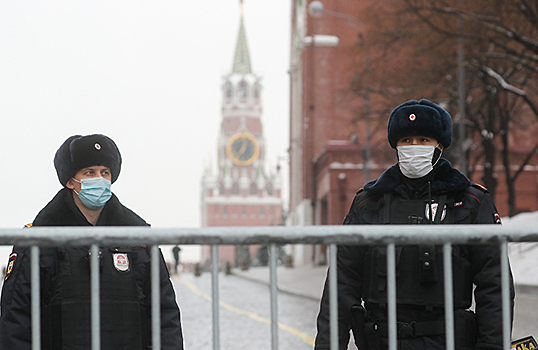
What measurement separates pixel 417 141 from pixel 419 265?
695 millimetres

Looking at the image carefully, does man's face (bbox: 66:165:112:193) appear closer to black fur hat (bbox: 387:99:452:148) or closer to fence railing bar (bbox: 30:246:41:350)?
fence railing bar (bbox: 30:246:41:350)

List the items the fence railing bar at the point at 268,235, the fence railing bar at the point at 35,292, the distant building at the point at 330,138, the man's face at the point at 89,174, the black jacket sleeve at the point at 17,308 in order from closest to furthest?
1. the fence railing bar at the point at 268,235
2. the fence railing bar at the point at 35,292
3. the black jacket sleeve at the point at 17,308
4. the man's face at the point at 89,174
5. the distant building at the point at 330,138

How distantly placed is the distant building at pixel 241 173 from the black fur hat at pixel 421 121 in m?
179

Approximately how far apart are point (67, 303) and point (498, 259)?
5.90ft

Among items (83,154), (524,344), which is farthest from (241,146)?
(524,344)

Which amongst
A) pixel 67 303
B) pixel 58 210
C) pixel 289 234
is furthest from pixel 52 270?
pixel 289 234

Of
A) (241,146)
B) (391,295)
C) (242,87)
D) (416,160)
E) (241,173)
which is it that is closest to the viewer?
(391,295)

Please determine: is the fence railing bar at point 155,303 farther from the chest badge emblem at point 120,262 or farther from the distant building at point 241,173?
the distant building at point 241,173

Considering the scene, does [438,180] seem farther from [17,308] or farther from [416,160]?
[17,308]

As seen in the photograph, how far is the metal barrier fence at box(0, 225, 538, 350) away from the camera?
9.20ft

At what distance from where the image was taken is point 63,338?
348 centimetres

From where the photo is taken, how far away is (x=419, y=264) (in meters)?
3.53

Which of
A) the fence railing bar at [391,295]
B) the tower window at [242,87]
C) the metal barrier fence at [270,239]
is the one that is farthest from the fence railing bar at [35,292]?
the tower window at [242,87]

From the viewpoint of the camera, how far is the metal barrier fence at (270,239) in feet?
9.20
